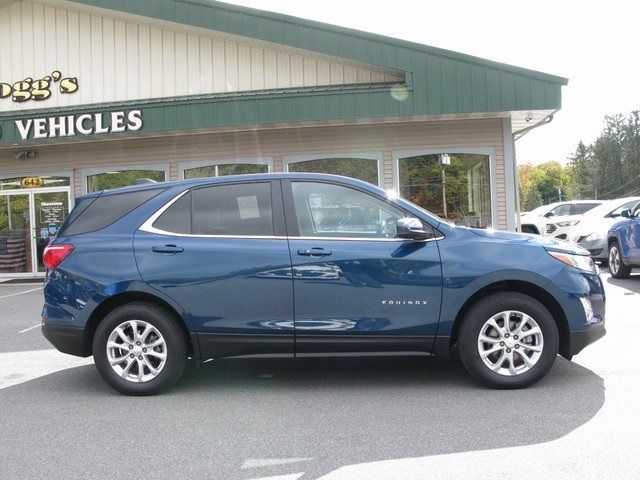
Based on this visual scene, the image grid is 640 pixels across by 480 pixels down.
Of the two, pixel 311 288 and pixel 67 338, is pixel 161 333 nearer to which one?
pixel 67 338

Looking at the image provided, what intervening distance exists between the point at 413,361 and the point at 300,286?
5.71 feet

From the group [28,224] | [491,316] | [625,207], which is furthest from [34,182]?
[625,207]

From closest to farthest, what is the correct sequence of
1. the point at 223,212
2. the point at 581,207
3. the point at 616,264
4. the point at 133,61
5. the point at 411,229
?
the point at 411,229, the point at 223,212, the point at 616,264, the point at 133,61, the point at 581,207

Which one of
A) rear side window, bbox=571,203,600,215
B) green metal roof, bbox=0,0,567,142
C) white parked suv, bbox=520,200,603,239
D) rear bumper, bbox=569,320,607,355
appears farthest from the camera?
rear side window, bbox=571,203,600,215

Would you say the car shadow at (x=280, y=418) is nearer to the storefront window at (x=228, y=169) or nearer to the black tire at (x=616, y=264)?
the black tire at (x=616, y=264)

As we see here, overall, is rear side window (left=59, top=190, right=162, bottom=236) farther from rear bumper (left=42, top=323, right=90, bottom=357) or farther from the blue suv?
rear bumper (left=42, top=323, right=90, bottom=357)

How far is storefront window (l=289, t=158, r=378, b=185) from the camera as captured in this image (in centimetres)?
1373

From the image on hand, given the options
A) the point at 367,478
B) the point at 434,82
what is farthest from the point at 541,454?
the point at 434,82

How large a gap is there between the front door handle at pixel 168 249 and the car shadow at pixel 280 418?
1.18 m

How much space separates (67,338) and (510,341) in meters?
3.56

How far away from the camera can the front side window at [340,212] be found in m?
4.98

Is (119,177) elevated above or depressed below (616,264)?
above

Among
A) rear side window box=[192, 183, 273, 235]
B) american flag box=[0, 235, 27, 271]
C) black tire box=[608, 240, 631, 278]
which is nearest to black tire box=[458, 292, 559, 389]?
rear side window box=[192, 183, 273, 235]

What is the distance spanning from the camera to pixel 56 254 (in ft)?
16.9
